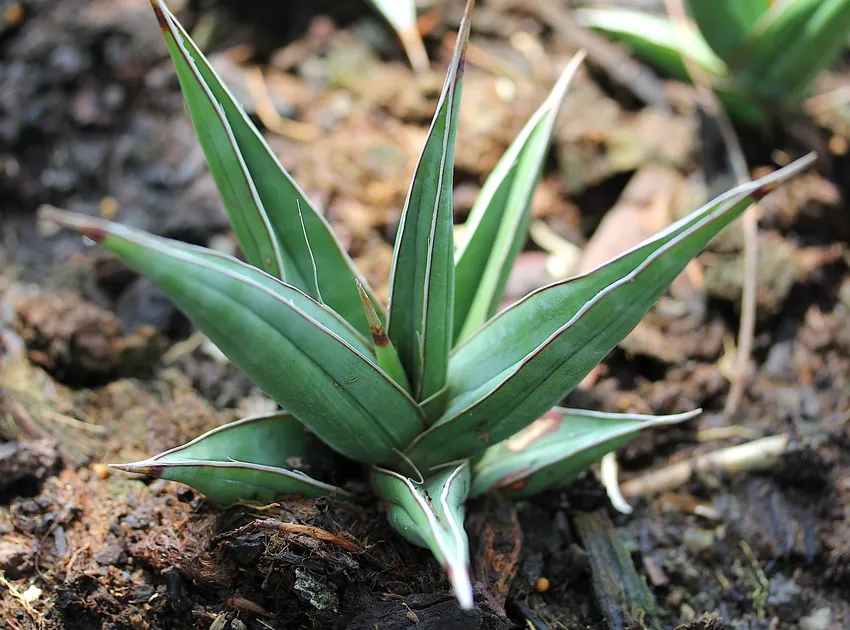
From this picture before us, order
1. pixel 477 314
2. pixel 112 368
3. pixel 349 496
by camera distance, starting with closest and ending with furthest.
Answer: pixel 349 496, pixel 477 314, pixel 112 368

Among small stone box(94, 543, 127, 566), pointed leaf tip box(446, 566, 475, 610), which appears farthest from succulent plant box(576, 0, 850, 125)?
small stone box(94, 543, 127, 566)

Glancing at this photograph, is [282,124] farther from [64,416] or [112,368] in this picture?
[64,416]

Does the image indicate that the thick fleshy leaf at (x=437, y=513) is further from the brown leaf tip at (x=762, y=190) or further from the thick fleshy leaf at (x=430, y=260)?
the brown leaf tip at (x=762, y=190)

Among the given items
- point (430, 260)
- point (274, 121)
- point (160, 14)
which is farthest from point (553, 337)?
point (274, 121)

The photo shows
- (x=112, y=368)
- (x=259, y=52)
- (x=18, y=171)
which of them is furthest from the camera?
(x=259, y=52)

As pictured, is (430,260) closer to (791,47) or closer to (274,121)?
(274,121)

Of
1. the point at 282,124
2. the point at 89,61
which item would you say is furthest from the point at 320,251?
the point at 89,61

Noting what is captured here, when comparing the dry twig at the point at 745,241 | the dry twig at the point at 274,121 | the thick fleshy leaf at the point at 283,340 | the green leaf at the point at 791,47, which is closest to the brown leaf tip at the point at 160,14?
the thick fleshy leaf at the point at 283,340
